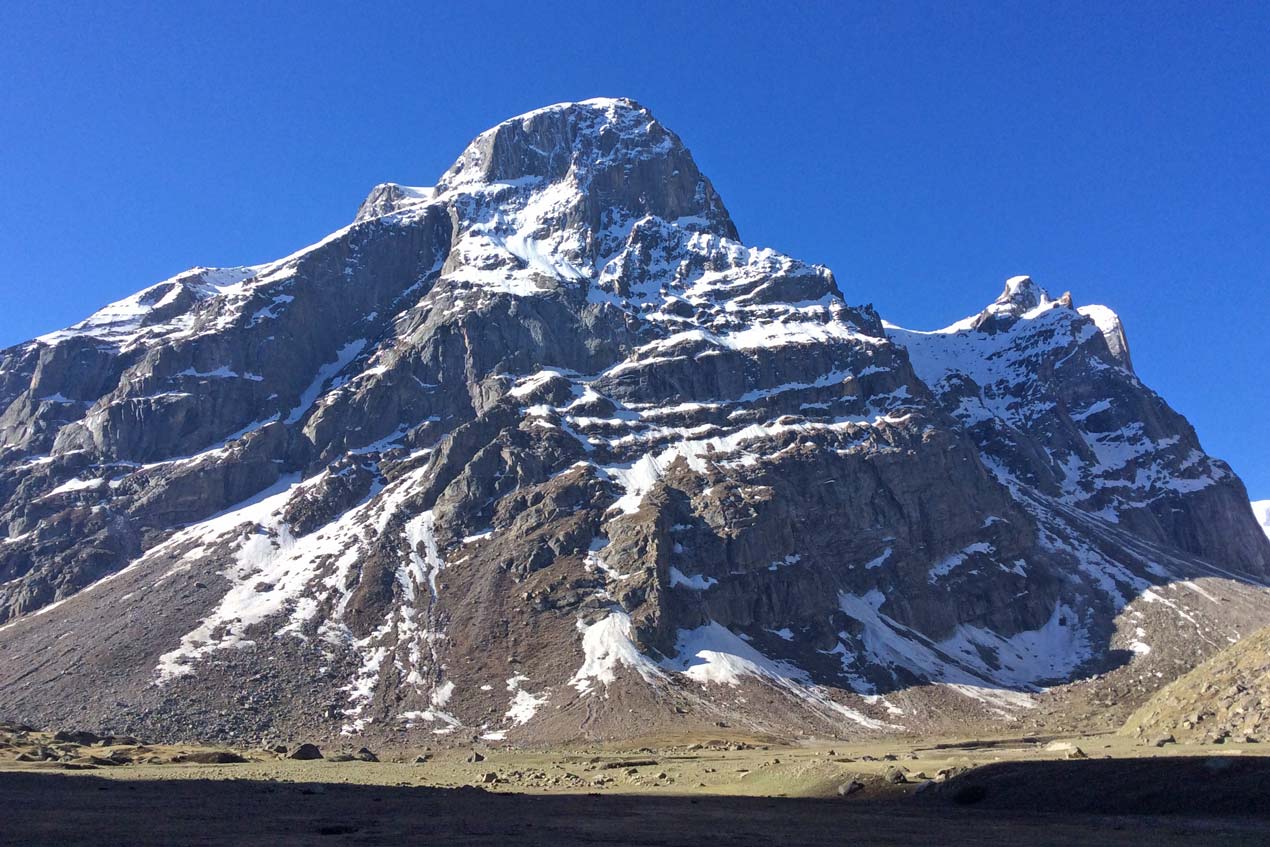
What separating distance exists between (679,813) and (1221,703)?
42278mm

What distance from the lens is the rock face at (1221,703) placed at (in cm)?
5959

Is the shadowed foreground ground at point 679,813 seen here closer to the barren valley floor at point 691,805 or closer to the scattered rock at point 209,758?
the barren valley floor at point 691,805

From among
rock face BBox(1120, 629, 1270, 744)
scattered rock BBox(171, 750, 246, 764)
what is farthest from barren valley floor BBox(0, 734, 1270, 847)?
scattered rock BBox(171, 750, 246, 764)

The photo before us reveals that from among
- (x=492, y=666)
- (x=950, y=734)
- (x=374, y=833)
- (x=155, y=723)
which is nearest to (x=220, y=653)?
(x=155, y=723)

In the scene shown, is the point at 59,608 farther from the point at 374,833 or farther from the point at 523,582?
the point at 374,833

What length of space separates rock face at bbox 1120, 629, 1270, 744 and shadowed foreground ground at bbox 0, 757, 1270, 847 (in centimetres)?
1814

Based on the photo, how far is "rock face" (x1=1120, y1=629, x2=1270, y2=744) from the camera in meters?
59.6

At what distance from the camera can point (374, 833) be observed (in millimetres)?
34531

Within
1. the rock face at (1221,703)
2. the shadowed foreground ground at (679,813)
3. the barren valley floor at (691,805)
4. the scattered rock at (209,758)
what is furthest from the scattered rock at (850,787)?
the scattered rock at (209,758)

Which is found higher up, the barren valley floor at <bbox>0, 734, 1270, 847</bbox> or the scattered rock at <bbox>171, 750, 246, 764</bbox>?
the barren valley floor at <bbox>0, 734, 1270, 847</bbox>

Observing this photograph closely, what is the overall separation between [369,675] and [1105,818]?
140 m

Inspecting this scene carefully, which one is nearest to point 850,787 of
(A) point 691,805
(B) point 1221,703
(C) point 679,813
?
(A) point 691,805

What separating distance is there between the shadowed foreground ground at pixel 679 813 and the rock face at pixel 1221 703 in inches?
714

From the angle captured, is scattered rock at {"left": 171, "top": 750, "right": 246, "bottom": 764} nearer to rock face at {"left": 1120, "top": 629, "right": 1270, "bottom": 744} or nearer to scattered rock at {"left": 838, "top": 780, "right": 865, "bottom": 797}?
scattered rock at {"left": 838, "top": 780, "right": 865, "bottom": 797}
